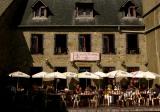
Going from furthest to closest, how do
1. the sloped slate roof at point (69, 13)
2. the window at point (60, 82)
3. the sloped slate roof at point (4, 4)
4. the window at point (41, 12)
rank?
the window at point (41, 12) → the sloped slate roof at point (69, 13) → the window at point (60, 82) → the sloped slate roof at point (4, 4)

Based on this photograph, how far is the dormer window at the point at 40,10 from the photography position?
3275 cm

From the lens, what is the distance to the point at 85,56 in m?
31.3

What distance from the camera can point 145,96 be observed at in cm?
2547

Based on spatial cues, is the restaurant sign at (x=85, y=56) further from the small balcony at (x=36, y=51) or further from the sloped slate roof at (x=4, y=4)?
the sloped slate roof at (x=4, y=4)

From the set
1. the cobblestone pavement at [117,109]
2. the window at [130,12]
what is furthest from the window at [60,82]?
the cobblestone pavement at [117,109]

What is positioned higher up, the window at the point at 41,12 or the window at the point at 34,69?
the window at the point at 41,12

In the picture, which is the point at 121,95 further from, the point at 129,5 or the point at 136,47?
the point at 129,5

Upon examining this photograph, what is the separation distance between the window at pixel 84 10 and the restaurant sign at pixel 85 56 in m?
3.57

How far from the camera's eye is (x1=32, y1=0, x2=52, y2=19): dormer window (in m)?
32.8

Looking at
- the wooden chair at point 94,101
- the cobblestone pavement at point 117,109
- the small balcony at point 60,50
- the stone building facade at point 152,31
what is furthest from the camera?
the small balcony at point 60,50

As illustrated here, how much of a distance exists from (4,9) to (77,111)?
11.7 meters

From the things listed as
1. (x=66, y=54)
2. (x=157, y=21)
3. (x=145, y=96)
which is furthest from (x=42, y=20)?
(x=145, y=96)

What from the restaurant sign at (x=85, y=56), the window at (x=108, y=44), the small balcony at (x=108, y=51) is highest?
the window at (x=108, y=44)

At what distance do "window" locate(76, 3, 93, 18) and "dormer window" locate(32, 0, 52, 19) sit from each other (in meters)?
2.53
